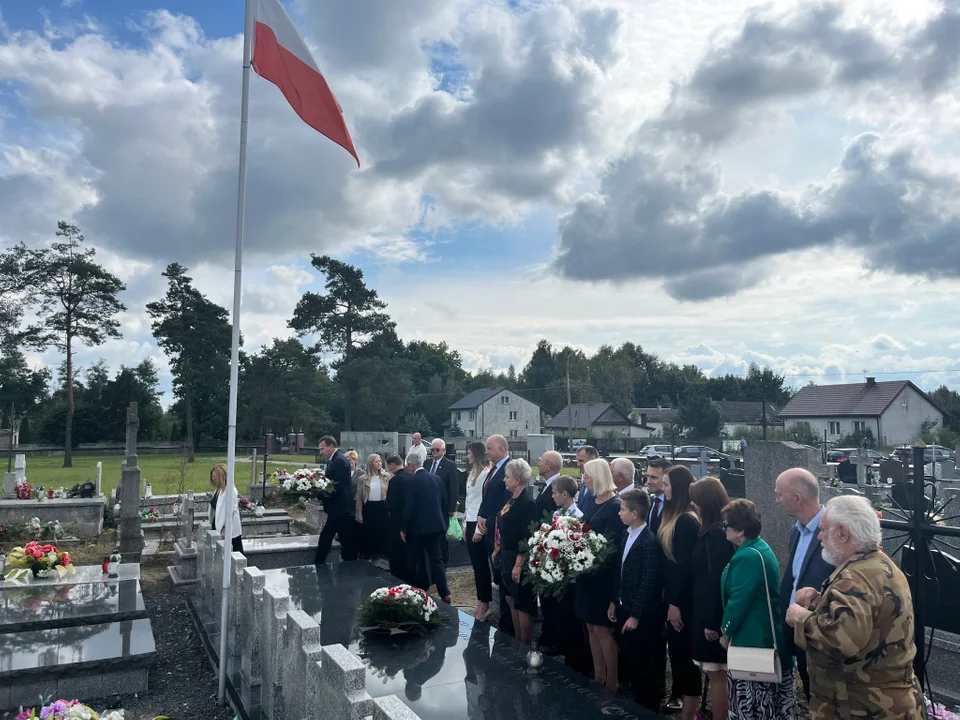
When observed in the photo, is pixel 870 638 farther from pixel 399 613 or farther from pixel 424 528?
pixel 424 528

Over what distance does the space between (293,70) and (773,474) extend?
6.27 meters

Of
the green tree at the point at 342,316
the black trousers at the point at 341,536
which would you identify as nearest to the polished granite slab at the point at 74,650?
the black trousers at the point at 341,536

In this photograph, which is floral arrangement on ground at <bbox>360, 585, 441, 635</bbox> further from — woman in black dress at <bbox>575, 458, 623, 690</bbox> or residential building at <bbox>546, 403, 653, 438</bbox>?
residential building at <bbox>546, 403, 653, 438</bbox>

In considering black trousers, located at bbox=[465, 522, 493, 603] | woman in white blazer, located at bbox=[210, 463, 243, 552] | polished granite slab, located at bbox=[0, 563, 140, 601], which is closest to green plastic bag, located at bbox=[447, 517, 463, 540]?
black trousers, located at bbox=[465, 522, 493, 603]

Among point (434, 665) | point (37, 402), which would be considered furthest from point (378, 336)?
point (434, 665)

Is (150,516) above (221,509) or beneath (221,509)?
beneath

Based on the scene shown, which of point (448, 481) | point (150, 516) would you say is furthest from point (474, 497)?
point (150, 516)

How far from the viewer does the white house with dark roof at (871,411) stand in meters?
52.5

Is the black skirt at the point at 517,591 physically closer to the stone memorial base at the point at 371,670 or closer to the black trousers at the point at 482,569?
the stone memorial base at the point at 371,670

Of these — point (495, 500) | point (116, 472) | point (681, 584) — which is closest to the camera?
point (681, 584)

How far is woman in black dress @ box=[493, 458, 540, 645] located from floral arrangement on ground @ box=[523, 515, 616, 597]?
1.09 m

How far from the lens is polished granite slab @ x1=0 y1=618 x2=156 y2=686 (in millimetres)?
6406

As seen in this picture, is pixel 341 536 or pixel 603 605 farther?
pixel 341 536

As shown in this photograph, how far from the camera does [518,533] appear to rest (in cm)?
708
